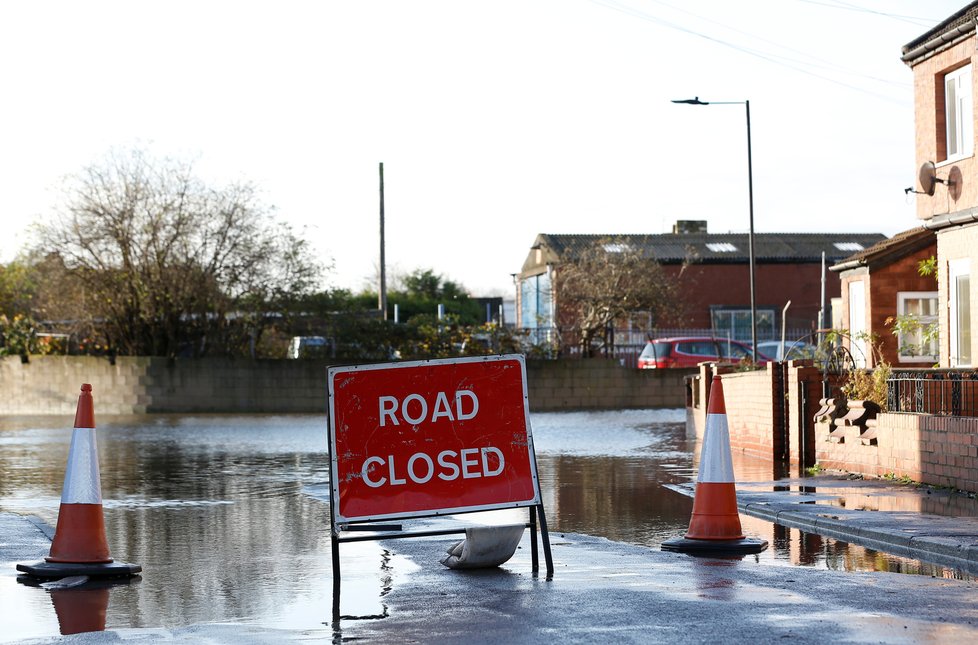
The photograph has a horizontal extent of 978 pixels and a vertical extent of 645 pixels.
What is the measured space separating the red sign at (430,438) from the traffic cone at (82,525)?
1632 millimetres

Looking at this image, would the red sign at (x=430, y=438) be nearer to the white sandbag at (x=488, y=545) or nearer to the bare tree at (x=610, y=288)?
the white sandbag at (x=488, y=545)

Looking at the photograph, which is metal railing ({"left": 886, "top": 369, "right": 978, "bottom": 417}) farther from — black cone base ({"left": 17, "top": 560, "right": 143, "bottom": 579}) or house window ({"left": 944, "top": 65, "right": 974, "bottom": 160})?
black cone base ({"left": 17, "top": 560, "right": 143, "bottom": 579})

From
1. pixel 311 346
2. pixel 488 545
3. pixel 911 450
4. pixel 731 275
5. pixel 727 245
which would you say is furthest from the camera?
pixel 727 245

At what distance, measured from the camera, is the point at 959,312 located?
20.4 meters

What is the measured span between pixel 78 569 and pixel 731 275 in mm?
49794

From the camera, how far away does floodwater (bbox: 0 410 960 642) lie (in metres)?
7.56

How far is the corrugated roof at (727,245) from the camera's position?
56.2m

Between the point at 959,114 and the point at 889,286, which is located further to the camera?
the point at 889,286

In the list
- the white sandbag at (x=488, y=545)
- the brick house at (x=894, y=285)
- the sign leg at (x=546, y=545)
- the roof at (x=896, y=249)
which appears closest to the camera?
the sign leg at (x=546, y=545)

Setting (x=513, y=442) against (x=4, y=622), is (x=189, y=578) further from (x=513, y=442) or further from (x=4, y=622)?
(x=513, y=442)

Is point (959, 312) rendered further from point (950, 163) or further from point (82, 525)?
point (82, 525)

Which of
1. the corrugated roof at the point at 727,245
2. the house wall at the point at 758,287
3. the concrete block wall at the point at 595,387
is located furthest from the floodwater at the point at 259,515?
the corrugated roof at the point at 727,245

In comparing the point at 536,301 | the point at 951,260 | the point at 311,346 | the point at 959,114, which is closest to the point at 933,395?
the point at 951,260

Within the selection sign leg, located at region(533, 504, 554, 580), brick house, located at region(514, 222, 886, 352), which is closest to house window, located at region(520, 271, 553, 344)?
brick house, located at region(514, 222, 886, 352)
